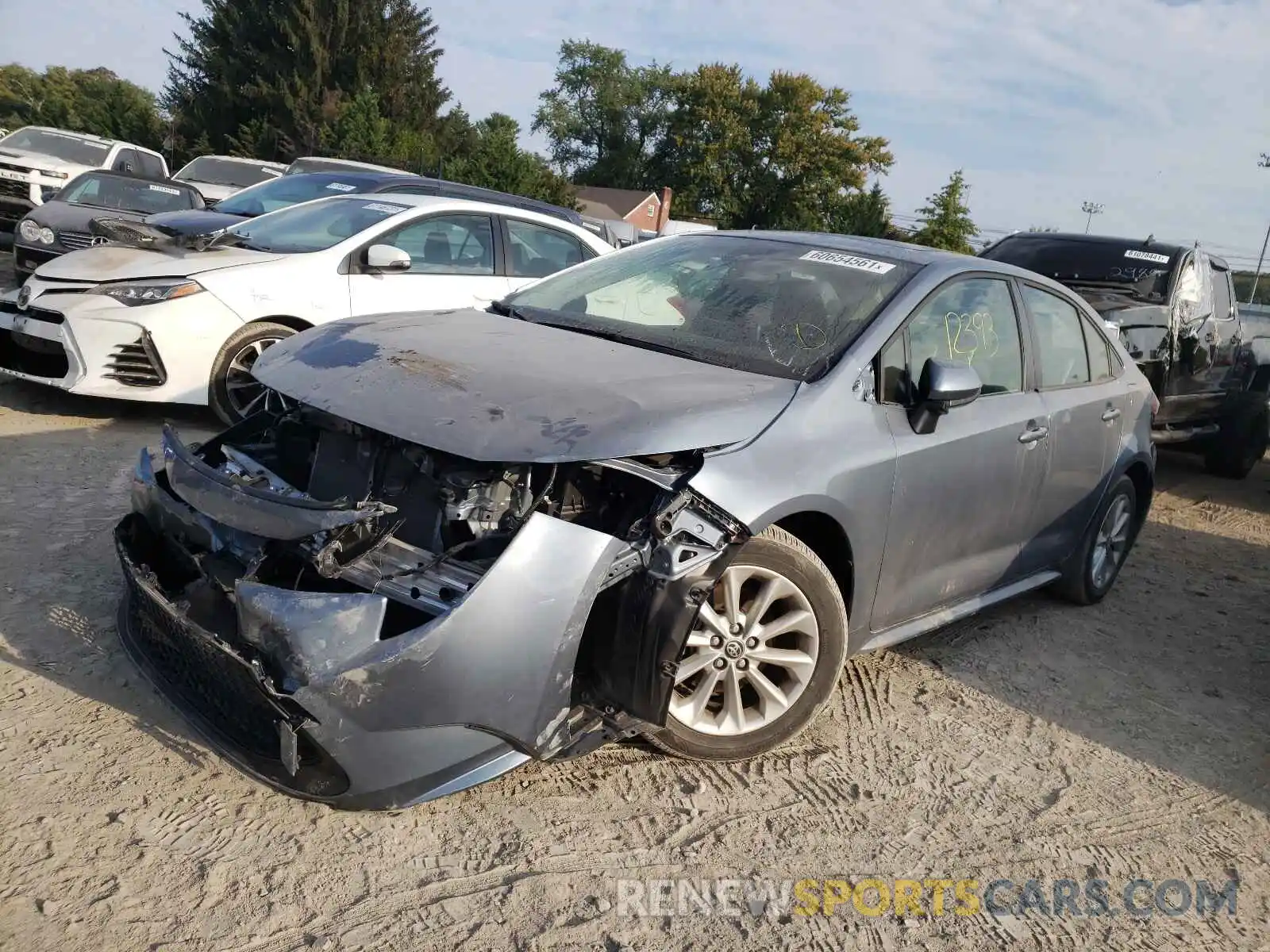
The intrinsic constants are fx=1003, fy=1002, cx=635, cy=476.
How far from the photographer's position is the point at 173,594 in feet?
10.1

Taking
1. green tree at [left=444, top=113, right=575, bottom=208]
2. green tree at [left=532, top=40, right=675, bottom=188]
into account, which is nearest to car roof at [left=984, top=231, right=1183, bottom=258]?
green tree at [left=444, top=113, right=575, bottom=208]

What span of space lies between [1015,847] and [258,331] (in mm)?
5165

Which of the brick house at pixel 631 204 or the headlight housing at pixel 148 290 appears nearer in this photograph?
the headlight housing at pixel 148 290

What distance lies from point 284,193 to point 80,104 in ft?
155

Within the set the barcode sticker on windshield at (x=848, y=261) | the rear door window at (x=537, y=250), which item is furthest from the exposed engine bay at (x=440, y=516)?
the rear door window at (x=537, y=250)

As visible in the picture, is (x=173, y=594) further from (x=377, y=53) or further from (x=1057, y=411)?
(x=377, y=53)

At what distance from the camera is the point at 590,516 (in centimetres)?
300

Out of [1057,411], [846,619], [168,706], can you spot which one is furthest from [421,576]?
[1057,411]

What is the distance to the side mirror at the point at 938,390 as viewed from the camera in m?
3.47

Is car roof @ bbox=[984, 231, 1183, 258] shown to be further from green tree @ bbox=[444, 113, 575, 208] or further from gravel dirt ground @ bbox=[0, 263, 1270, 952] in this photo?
green tree @ bbox=[444, 113, 575, 208]

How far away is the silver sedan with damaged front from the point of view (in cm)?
259

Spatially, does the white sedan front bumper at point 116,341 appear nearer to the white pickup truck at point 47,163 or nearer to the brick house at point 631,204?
the white pickup truck at point 47,163

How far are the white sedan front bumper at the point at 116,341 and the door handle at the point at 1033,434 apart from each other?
15.0ft
